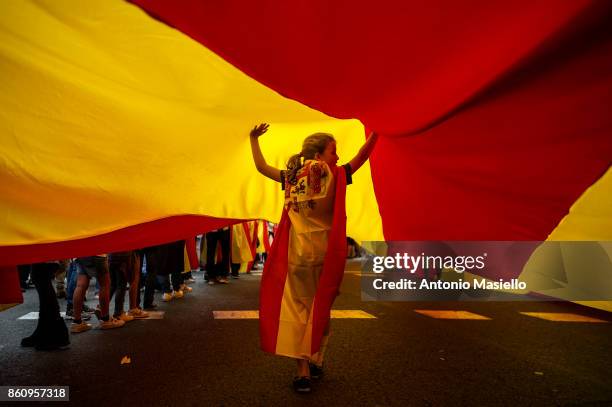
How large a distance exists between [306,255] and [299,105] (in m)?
0.91

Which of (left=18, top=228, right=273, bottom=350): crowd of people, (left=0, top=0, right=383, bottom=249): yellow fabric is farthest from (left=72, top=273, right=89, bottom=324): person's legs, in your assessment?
(left=0, top=0, right=383, bottom=249): yellow fabric

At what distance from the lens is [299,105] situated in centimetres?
250

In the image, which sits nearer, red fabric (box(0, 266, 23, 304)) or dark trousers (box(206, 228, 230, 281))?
red fabric (box(0, 266, 23, 304))

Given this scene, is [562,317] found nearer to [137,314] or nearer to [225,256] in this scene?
[137,314]

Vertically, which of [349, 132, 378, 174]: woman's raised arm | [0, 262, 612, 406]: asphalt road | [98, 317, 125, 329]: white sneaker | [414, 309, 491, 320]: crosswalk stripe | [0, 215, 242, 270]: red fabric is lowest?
[0, 262, 612, 406]: asphalt road

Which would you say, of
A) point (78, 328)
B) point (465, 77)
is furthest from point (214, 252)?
point (465, 77)

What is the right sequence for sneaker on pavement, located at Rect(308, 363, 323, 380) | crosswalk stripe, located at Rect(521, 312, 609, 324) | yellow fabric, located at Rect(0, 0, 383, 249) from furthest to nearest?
1. crosswalk stripe, located at Rect(521, 312, 609, 324)
2. sneaker on pavement, located at Rect(308, 363, 323, 380)
3. yellow fabric, located at Rect(0, 0, 383, 249)

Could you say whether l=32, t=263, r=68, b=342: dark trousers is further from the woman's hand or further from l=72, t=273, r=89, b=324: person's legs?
the woman's hand

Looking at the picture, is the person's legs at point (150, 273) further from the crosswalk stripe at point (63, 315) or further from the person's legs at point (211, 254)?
the person's legs at point (211, 254)

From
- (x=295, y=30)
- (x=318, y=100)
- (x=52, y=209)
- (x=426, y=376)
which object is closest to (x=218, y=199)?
(x=52, y=209)

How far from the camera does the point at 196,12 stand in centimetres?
149

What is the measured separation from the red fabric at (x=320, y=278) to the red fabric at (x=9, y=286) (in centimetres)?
159

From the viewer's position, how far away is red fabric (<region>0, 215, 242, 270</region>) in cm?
228

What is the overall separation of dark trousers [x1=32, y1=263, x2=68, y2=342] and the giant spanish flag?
114 centimetres
